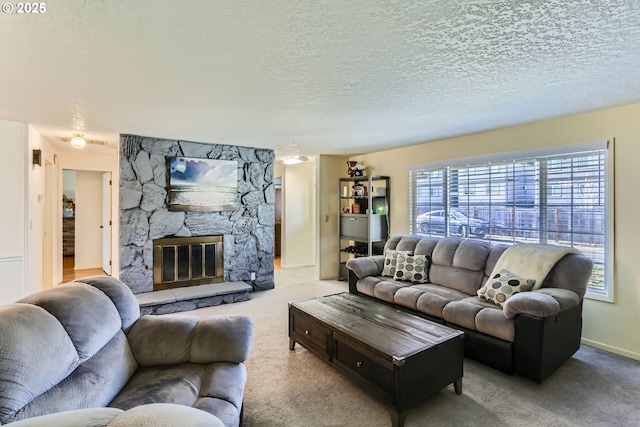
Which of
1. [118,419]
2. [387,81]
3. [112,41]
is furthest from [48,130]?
[118,419]

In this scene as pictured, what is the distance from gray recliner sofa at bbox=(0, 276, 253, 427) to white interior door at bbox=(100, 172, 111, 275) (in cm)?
482

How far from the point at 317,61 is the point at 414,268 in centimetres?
279

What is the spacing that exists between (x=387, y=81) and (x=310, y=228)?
5308 millimetres

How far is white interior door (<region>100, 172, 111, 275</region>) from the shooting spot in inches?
234

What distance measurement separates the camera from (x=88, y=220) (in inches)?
249

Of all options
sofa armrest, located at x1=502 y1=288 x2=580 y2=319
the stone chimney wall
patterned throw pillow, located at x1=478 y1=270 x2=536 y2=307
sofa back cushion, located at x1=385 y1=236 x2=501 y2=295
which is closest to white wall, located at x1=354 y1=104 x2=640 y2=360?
sofa armrest, located at x1=502 y1=288 x2=580 y2=319

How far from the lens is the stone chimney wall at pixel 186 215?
13.6 ft

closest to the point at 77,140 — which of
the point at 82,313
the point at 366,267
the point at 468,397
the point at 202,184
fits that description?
the point at 202,184

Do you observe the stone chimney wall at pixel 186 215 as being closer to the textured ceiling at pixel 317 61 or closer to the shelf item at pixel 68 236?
the textured ceiling at pixel 317 61

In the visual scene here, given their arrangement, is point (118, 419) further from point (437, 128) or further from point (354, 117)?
point (437, 128)

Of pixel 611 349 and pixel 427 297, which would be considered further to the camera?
pixel 427 297

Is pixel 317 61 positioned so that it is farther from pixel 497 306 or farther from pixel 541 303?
pixel 497 306

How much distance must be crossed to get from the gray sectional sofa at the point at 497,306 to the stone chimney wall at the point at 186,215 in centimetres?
209

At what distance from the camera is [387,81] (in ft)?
7.54
